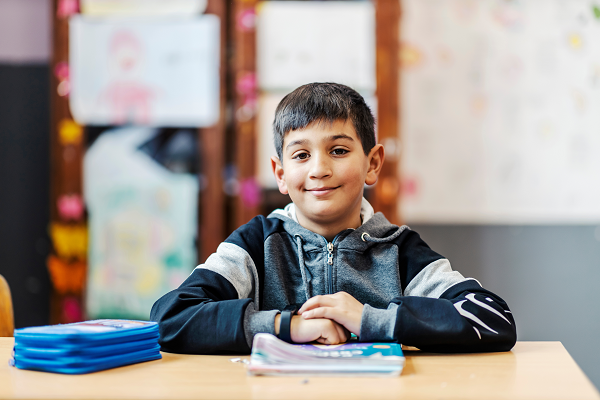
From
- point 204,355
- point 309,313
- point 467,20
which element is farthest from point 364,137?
point 467,20

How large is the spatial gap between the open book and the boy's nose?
47 centimetres

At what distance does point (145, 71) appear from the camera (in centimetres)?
225

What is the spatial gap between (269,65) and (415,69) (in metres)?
0.66

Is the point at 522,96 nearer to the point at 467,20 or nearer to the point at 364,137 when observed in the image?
the point at 467,20

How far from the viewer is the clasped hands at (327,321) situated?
0.94m

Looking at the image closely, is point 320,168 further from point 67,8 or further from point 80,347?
point 67,8

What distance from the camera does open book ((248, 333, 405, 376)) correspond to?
2.44ft

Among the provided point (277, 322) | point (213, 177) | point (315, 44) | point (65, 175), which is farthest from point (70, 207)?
point (277, 322)

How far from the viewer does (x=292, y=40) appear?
221 centimetres

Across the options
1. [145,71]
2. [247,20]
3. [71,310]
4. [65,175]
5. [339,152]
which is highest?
[247,20]

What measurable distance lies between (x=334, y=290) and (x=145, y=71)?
4.83 feet

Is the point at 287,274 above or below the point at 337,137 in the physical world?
below

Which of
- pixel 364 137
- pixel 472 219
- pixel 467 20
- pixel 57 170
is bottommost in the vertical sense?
pixel 472 219

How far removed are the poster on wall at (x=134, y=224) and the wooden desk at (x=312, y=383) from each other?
1354 mm
